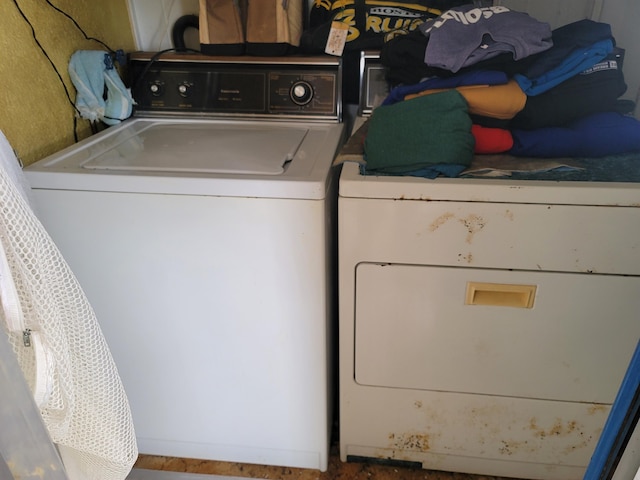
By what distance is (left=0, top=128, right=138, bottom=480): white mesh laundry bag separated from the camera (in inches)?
27.3

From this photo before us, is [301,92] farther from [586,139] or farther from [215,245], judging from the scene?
[586,139]

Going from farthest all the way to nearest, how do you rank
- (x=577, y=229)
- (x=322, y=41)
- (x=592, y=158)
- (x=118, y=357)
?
(x=322, y=41), (x=118, y=357), (x=592, y=158), (x=577, y=229)

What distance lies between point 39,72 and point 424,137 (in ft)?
3.26

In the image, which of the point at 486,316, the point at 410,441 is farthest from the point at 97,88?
the point at 410,441

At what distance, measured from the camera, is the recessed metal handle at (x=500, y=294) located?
3.71ft

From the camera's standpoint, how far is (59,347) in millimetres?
754

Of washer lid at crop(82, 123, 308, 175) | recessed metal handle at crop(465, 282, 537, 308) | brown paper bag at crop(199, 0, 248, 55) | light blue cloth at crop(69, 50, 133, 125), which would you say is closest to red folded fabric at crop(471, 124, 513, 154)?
recessed metal handle at crop(465, 282, 537, 308)

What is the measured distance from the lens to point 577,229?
104 centimetres

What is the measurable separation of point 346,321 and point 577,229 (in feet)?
1.84

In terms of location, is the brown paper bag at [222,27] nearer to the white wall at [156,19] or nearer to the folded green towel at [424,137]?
the white wall at [156,19]

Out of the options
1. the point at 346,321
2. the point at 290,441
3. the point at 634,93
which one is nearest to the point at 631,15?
the point at 634,93

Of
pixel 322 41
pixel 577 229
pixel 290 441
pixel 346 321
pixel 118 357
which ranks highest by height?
pixel 322 41

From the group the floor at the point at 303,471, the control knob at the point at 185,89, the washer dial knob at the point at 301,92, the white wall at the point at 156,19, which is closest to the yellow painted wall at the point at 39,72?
the white wall at the point at 156,19

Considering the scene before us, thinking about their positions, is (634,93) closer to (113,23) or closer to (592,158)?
(592,158)
